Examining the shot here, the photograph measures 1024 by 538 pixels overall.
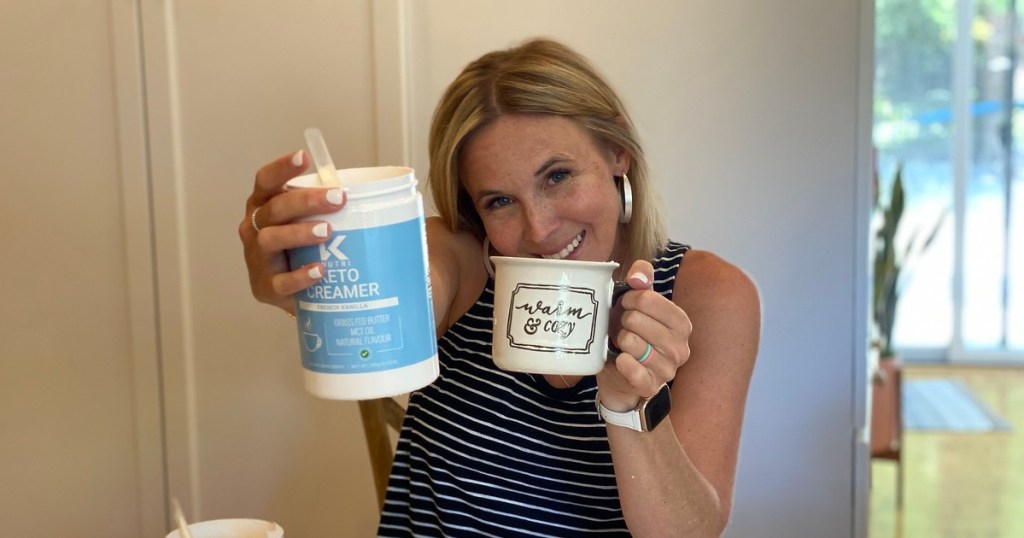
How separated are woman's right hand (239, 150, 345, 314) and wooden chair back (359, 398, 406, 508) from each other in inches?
20.3

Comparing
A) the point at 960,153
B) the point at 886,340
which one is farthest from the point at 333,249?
the point at 960,153

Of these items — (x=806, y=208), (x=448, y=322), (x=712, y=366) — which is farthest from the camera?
(x=806, y=208)

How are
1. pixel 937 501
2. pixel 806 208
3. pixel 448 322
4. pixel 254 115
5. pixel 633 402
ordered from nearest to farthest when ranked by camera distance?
pixel 633 402, pixel 448 322, pixel 806 208, pixel 254 115, pixel 937 501

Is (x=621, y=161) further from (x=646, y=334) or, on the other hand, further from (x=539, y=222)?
(x=646, y=334)

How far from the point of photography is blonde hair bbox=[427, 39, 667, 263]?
1.27 meters

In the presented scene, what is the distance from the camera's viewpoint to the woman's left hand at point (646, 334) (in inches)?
36.6

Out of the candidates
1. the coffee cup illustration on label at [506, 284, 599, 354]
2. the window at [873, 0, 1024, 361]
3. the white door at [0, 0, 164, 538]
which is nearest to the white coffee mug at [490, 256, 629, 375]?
the coffee cup illustration on label at [506, 284, 599, 354]

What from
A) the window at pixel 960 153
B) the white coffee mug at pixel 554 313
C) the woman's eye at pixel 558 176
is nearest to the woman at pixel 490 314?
the woman's eye at pixel 558 176

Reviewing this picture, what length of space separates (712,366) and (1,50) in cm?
150

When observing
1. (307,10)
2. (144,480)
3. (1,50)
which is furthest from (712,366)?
(1,50)

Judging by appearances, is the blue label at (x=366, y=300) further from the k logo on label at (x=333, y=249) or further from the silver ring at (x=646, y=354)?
the silver ring at (x=646, y=354)

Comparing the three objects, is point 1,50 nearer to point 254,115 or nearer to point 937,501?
point 254,115

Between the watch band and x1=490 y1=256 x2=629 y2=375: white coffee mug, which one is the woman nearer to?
the watch band

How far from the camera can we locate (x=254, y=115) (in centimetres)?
188
